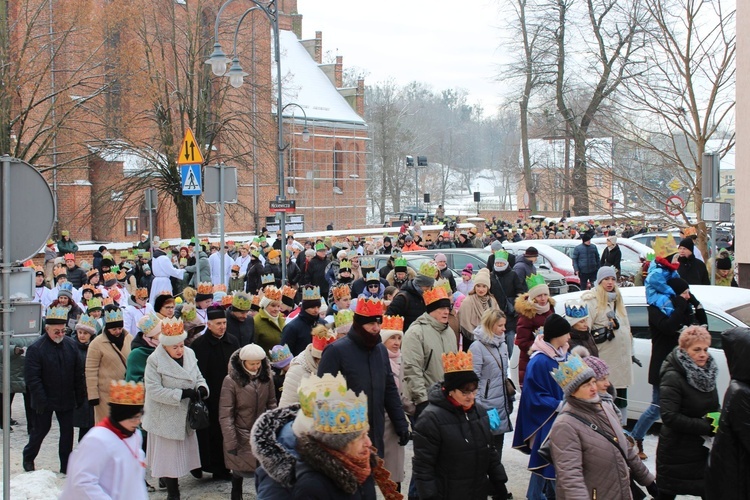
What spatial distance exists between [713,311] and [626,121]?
341 inches

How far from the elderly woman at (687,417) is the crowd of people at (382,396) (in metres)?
0.01

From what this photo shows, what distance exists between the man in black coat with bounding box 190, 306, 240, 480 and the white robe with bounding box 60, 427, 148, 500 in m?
3.69

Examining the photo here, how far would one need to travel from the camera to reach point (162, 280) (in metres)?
18.5

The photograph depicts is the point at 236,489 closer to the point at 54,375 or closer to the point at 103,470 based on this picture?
the point at 54,375

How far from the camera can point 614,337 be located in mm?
9086

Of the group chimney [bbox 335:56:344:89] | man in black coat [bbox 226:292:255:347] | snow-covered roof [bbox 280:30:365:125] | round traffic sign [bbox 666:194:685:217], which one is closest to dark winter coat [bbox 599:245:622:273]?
round traffic sign [bbox 666:194:685:217]

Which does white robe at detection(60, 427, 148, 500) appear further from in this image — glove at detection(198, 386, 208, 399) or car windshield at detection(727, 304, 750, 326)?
car windshield at detection(727, 304, 750, 326)

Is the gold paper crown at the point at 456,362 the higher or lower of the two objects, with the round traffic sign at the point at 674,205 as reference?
lower

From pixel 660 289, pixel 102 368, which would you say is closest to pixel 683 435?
pixel 660 289

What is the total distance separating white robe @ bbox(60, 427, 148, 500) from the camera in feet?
15.0

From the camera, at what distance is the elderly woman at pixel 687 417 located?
6.26m

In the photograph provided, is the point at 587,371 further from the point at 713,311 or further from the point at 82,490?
the point at 713,311

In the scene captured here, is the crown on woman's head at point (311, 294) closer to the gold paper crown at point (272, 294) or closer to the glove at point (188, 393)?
the gold paper crown at point (272, 294)

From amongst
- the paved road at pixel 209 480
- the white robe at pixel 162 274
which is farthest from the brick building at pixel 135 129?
the paved road at pixel 209 480
